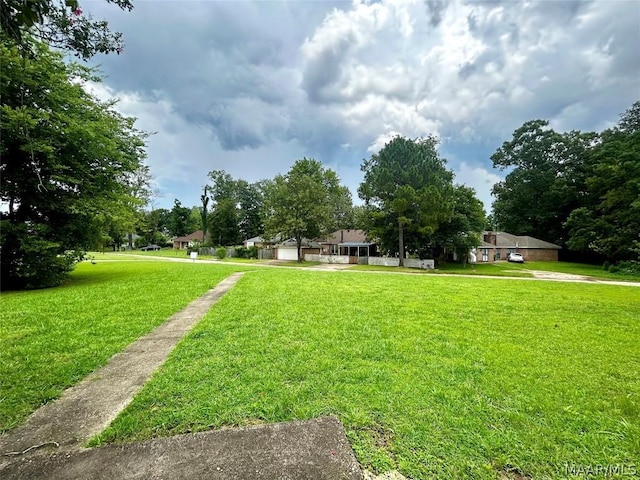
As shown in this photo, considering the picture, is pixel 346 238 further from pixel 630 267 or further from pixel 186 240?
pixel 186 240

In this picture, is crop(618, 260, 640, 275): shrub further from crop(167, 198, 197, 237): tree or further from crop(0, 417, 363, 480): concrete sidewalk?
crop(167, 198, 197, 237): tree

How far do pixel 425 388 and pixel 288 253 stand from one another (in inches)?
1275

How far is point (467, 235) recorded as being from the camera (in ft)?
82.2

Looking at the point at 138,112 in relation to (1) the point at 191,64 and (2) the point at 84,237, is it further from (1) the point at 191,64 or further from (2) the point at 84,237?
(2) the point at 84,237

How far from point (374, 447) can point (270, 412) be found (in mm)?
976

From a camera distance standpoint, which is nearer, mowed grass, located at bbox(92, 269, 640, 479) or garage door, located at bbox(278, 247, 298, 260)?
mowed grass, located at bbox(92, 269, 640, 479)

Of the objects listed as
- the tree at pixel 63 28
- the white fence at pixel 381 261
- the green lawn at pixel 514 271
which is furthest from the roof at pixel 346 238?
the tree at pixel 63 28

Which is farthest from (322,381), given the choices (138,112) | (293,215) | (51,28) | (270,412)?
(293,215)

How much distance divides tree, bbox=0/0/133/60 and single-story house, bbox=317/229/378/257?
29.4m

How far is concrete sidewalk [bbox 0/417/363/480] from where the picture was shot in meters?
1.79

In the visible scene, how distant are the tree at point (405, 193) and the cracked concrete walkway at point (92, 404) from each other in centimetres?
2055

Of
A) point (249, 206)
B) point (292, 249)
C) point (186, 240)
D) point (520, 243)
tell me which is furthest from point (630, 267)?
point (186, 240)

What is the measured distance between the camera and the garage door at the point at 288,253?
34.6 metres

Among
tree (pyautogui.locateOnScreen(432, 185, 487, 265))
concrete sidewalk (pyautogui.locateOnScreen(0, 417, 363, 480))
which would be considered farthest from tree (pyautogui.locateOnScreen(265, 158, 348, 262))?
concrete sidewalk (pyautogui.locateOnScreen(0, 417, 363, 480))
